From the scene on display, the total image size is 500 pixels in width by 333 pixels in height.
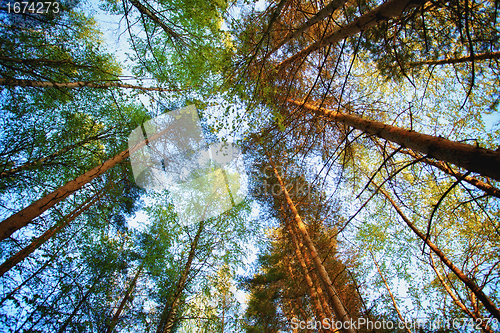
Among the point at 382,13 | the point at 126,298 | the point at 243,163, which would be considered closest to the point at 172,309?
the point at 126,298

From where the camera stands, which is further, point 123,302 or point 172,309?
point 123,302

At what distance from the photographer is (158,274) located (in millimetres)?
4637

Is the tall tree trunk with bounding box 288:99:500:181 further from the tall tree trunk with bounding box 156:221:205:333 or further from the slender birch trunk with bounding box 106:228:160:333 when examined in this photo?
the slender birch trunk with bounding box 106:228:160:333

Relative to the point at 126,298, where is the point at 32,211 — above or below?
above

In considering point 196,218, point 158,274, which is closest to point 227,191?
point 196,218

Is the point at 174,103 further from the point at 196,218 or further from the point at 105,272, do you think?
the point at 105,272

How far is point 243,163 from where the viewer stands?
266 inches

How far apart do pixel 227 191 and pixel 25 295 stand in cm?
567

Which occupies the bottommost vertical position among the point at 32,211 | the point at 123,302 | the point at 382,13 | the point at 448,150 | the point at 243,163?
the point at 123,302

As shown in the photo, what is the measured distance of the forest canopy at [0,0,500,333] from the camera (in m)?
2.90

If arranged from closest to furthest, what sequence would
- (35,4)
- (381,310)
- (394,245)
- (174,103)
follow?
1. (35,4)
2. (174,103)
3. (381,310)
4. (394,245)

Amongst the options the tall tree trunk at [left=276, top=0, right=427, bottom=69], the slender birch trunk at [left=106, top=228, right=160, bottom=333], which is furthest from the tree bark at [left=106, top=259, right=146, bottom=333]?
the tall tree trunk at [left=276, top=0, right=427, bottom=69]

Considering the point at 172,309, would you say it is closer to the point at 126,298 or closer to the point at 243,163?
the point at 126,298

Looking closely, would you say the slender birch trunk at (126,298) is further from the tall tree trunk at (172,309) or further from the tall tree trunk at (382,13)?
the tall tree trunk at (382,13)
